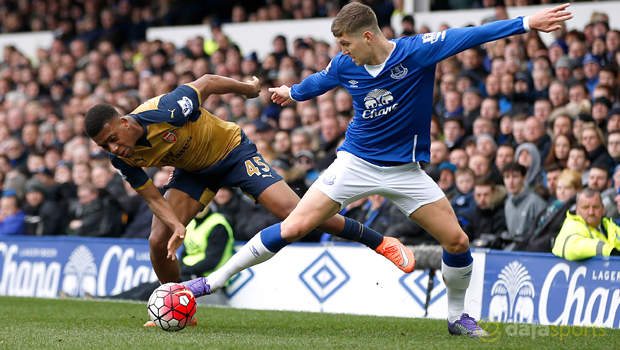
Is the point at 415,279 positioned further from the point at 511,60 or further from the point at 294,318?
the point at 511,60

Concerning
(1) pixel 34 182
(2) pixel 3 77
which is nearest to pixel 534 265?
(1) pixel 34 182

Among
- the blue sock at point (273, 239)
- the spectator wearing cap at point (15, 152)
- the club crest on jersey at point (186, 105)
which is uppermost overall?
the club crest on jersey at point (186, 105)

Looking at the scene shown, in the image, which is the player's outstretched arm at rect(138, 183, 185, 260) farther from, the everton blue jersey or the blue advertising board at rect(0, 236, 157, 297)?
the blue advertising board at rect(0, 236, 157, 297)

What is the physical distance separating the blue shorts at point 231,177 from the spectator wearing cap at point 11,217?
6779 mm

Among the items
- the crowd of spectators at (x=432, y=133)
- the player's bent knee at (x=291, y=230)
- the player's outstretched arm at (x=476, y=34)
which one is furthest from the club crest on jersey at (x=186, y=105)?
the crowd of spectators at (x=432, y=133)

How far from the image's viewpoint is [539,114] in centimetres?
1055

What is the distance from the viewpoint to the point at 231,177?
686 cm

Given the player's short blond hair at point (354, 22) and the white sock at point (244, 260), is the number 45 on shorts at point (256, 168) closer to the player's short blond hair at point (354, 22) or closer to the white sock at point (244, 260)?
the white sock at point (244, 260)

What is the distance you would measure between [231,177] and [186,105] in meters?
0.78

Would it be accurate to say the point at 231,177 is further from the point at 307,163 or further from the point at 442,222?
the point at 307,163

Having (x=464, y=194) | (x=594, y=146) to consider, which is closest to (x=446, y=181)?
(x=464, y=194)

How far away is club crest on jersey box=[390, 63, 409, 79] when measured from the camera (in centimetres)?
568

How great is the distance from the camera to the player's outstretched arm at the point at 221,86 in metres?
6.75

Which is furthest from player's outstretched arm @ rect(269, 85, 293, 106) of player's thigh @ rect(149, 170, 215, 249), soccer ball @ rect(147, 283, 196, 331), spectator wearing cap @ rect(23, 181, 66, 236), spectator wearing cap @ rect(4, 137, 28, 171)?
spectator wearing cap @ rect(4, 137, 28, 171)
